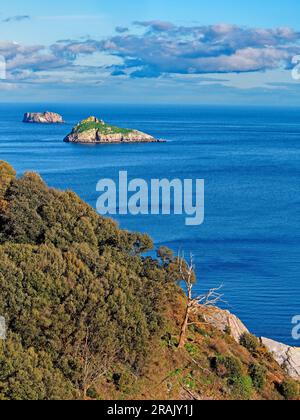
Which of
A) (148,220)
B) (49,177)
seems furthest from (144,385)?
(49,177)

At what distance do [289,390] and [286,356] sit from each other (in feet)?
21.2

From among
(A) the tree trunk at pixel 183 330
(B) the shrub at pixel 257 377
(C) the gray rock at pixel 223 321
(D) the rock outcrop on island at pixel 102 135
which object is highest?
(D) the rock outcrop on island at pixel 102 135

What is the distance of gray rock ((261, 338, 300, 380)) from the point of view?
34844mm

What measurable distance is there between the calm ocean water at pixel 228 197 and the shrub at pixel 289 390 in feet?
49.6

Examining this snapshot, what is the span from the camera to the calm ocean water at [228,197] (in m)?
54.8

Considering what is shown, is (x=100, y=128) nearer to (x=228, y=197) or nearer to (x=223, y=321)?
(x=228, y=197)

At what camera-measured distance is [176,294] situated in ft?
105

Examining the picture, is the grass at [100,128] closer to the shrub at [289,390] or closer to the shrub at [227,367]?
the shrub at [289,390]

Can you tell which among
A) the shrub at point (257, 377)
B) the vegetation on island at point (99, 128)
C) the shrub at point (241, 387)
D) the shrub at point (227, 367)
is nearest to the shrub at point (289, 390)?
the shrub at point (257, 377)

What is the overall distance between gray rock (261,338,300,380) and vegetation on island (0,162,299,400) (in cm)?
135

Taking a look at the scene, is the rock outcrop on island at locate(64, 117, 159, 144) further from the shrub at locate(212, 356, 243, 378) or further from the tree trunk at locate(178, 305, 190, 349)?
the shrub at locate(212, 356, 243, 378)

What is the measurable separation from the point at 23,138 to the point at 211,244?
107 m

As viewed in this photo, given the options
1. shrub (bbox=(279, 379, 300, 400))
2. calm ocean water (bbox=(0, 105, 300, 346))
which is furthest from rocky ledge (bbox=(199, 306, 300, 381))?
calm ocean water (bbox=(0, 105, 300, 346))

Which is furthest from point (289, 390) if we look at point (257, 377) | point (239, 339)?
point (239, 339)
